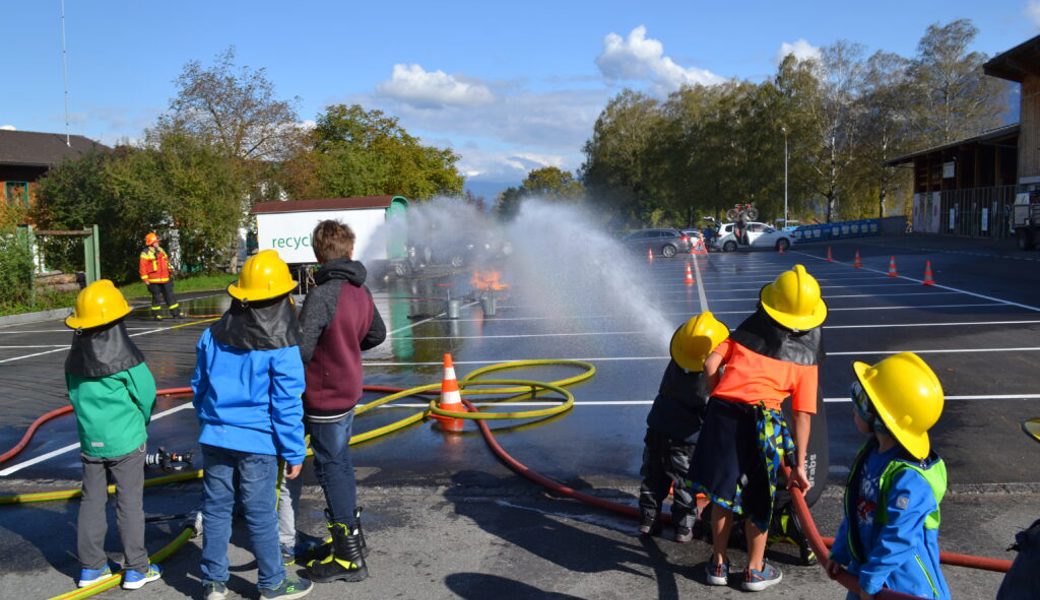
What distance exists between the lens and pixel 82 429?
14.3 ft

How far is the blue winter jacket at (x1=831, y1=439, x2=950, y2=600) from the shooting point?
2.65m

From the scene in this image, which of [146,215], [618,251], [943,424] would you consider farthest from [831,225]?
[943,424]

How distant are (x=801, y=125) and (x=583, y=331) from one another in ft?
166

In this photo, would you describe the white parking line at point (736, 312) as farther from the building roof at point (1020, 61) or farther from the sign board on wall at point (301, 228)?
the building roof at point (1020, 61)

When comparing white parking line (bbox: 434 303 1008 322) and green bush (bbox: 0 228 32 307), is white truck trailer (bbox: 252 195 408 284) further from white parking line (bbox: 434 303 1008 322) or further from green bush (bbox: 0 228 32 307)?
white parking line (bbox: 434 303 1008 322)

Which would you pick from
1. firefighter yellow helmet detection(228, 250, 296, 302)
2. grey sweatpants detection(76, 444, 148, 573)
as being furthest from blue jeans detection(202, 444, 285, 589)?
firefighter yellow helmet detection(228, 250, 296, 302)

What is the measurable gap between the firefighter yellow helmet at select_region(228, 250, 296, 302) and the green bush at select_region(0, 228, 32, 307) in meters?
18.2

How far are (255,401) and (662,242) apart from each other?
37.3m

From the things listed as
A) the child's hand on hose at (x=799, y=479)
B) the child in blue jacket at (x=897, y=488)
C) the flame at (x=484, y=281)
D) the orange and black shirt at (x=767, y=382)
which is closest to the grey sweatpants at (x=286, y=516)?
the orange and black shirt at (x=767, y=382)

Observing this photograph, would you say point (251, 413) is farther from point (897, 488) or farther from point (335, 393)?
point (897, 488)

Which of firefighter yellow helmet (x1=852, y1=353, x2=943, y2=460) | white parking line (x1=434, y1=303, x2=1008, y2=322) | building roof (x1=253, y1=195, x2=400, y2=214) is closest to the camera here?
firefighter yellow helmet (x1=852, y1=353, x2=943, y2=460)

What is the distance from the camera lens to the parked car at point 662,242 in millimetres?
39750

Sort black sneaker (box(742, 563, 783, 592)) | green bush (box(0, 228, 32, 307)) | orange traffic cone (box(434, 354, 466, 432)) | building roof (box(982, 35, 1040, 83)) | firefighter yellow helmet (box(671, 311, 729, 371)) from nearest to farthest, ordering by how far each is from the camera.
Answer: black sneaker (box(742, 563, 783, 592)), firefighter yellow helmet (box(671, 311, 729, 371)), orange traffic cone (box(434, 354, 466, 432)), green bush (box(0, 228, 32, 307)), building roof (box(982, 35, 1040, 83))

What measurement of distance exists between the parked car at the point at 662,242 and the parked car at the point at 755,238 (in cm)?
391
